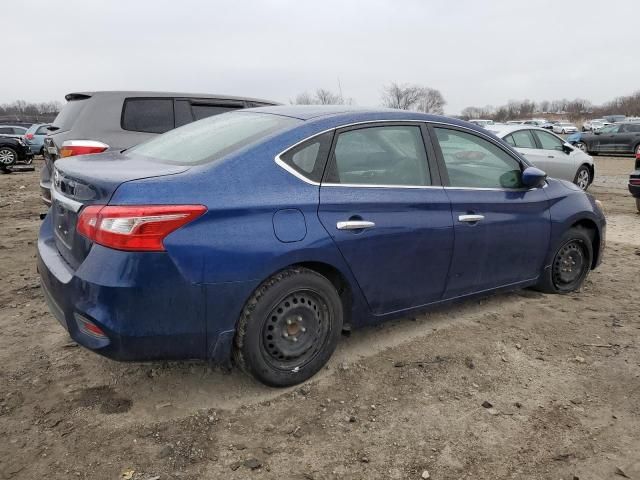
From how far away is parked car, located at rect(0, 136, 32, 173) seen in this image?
16.7 metres

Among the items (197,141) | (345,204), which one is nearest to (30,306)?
(197,141)

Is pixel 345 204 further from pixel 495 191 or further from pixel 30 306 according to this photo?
pixel 30 306

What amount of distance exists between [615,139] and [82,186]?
84.3ft

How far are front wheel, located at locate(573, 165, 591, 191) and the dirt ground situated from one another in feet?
27.2

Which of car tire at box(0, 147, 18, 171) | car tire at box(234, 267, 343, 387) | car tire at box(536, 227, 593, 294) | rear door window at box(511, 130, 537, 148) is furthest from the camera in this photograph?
car tire at box(0, 147, 18, 171)

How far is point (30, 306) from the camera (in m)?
4.12

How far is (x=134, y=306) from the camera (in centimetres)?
243

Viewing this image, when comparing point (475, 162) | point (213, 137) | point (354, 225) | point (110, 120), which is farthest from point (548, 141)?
point (213, 137)

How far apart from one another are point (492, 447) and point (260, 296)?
1373 millimetres

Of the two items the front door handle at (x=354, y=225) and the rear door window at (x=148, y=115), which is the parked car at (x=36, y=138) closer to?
the rear door window at (x=148, y=115)

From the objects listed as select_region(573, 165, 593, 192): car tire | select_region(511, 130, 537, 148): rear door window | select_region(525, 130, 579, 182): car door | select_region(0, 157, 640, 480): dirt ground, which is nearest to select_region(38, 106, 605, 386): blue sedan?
select_region(0, 157, 640, 480): dirt ground

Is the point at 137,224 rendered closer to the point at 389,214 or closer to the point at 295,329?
the point at 295,329

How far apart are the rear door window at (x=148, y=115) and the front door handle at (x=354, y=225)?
407 cm

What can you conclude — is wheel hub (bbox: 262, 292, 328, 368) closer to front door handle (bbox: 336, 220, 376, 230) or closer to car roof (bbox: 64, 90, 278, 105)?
front door handle (bbox: 336, 220, 376, 230)
